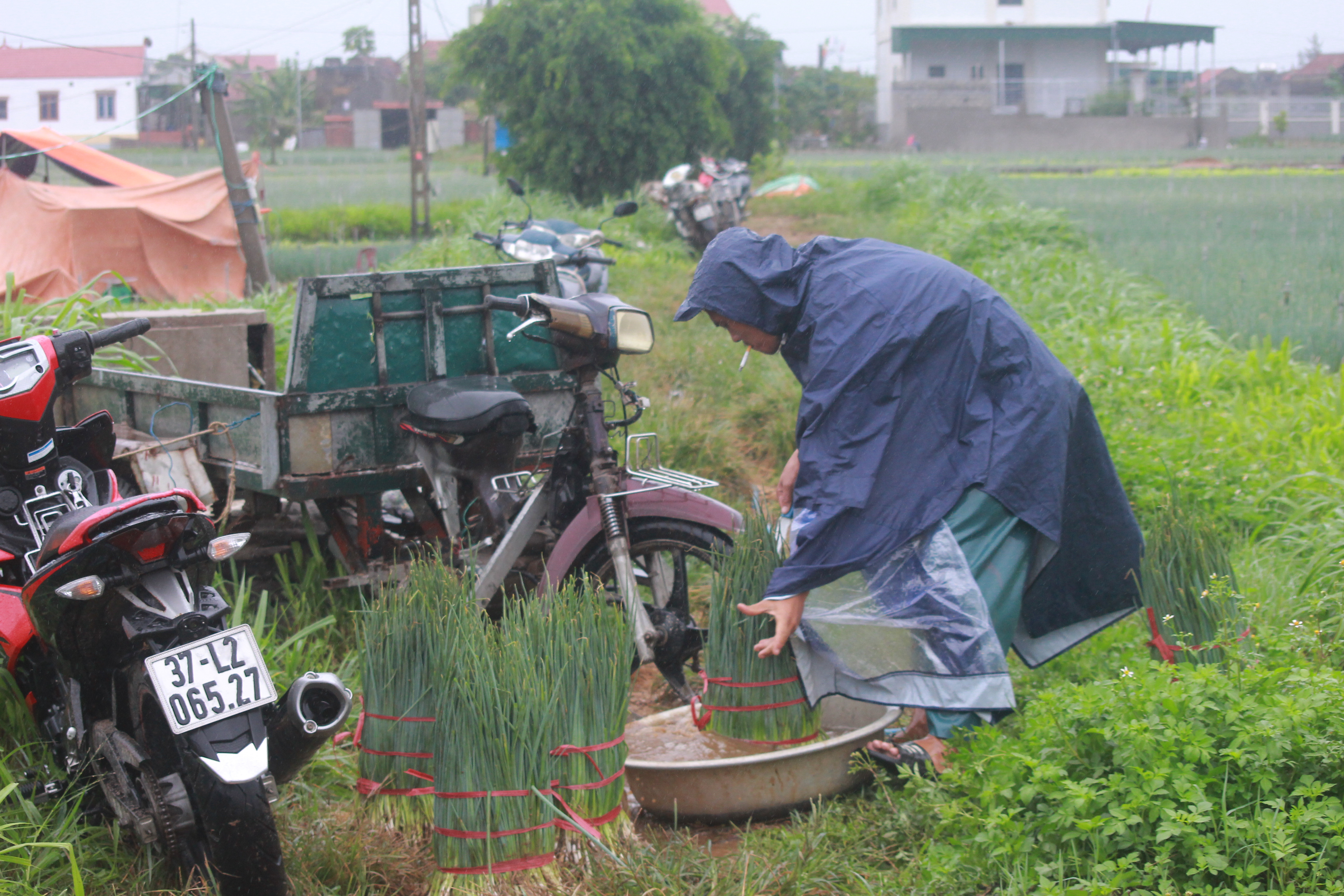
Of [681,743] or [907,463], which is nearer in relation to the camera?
[907,463]

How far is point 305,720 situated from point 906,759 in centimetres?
148

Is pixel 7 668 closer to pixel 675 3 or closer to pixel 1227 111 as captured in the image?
pixel 675 3

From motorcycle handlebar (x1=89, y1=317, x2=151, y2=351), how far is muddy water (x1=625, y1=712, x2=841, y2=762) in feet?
5.26

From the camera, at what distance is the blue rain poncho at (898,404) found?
2703mm

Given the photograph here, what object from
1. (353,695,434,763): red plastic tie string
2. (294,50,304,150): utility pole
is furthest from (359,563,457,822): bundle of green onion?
(294,50,304,150): utility pole

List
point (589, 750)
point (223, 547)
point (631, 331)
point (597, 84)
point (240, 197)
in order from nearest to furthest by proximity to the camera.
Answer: point (223, 547), point (589, 750), point (631, 331), point (240, 197), point (597, 84)

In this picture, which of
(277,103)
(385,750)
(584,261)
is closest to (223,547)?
(385,750)

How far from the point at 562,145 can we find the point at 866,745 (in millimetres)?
14843

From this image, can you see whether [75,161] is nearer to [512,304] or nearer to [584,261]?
[584,261]

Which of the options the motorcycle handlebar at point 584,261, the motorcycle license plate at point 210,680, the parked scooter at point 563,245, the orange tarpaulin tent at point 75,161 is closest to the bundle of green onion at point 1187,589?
the motorcycle license plate at point 210,680

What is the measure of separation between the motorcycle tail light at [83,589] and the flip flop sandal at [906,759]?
1.81 m

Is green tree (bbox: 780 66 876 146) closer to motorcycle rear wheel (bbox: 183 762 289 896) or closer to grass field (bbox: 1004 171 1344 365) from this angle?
grass field (bbox: 1004 171 1344 365)

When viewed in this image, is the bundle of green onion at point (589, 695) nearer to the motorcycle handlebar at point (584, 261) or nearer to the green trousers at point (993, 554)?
the green trousers at point (993, 554)

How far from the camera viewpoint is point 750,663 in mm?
2982
